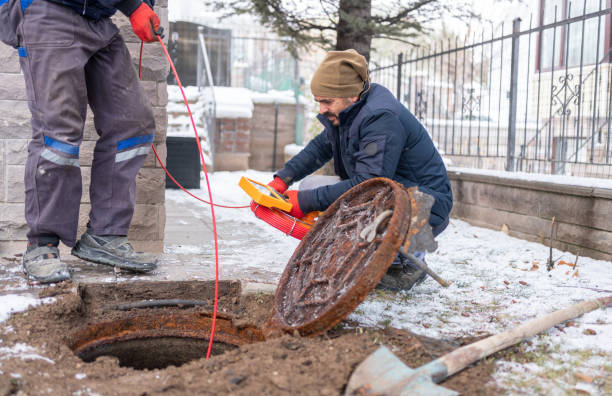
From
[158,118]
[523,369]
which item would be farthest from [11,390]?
[158,118]

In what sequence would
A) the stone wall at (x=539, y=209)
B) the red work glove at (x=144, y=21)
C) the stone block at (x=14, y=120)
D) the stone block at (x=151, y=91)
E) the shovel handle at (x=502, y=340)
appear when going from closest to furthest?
the shovel handle at (x=502, y=340)
the red work glove at (x=144, y=21)
the stone block at (x=14, y=120)
the stone block at (x=151, y=91)
the stone wall at (x=539, y=209)

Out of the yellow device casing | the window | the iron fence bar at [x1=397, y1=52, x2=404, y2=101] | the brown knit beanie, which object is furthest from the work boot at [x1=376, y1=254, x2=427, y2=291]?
the window

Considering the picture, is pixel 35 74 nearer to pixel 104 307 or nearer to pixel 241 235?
pixel 104 307

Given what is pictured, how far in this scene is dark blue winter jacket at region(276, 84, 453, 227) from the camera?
240 cm

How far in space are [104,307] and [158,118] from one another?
51.8 inches

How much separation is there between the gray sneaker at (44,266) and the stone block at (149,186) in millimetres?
848

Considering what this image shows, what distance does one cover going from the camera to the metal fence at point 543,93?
4375mm

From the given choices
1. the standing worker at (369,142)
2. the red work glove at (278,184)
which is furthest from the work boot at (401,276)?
the red work glove at (278,184)

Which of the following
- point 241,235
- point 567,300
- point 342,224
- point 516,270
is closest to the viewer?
point 342,224

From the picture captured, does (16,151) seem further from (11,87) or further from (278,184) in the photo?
(278,184)

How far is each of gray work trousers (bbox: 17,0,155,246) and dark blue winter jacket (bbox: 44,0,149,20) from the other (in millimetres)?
30

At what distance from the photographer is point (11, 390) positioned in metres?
1.45

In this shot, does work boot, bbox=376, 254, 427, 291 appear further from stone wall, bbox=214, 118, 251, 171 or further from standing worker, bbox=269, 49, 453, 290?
stone wall, bbox=214, 118, 251, 171

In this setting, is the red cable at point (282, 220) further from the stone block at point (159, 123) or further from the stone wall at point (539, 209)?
the stone wall at point (539, 209)
